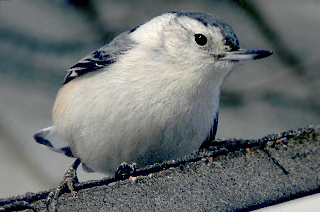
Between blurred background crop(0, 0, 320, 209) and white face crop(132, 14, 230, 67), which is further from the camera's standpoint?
blurred background crop(0, 0, 320, 209)

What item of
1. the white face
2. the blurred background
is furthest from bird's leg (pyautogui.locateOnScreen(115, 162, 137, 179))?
the blurred background

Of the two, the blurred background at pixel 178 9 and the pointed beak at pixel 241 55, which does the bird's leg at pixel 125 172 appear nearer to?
the pointed beak at pixel 241 55

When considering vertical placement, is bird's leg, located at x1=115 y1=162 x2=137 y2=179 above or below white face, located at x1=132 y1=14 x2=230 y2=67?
below

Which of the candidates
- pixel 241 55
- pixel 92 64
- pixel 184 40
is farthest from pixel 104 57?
pixel 241 55

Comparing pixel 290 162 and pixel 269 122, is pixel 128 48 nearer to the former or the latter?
pixel 290 162

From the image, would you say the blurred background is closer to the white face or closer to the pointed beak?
the white face

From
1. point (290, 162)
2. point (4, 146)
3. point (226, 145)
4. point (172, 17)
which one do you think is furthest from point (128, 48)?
point (4, 146)

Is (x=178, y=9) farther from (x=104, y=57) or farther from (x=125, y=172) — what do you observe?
(x=125, y=172)
